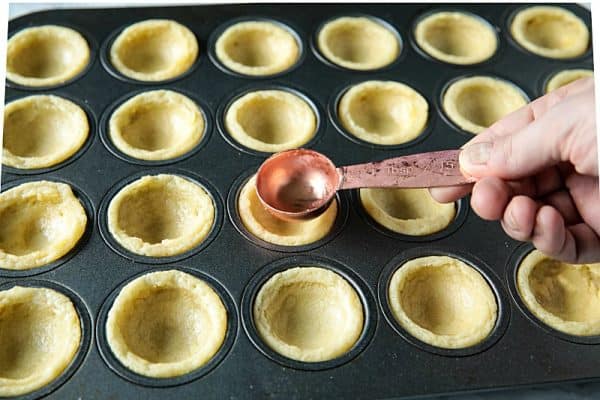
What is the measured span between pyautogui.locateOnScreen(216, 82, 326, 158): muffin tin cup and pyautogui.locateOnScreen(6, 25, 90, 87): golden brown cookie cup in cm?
68

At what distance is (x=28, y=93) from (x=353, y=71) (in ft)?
4.64

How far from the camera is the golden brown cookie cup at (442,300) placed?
7.04ft

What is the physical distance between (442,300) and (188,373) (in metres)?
0.94

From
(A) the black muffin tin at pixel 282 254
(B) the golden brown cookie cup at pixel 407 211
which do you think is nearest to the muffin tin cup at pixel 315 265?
(A) the black muffin tin at pixel 282 254

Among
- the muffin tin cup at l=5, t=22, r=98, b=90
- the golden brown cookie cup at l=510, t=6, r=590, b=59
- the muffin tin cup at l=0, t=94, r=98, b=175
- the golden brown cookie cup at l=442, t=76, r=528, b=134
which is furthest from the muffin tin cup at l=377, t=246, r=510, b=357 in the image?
the muffin tin cup at l=5, t=22, r=98, b=90

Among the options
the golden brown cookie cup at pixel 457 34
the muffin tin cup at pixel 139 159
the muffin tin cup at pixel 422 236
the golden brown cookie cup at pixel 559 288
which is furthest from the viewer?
the golden brown cookie cup at pixel 457 34

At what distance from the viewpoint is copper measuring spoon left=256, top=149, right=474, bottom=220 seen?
7.02ft

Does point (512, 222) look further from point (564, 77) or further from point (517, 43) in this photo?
point (517, 43)

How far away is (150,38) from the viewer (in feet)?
10.0

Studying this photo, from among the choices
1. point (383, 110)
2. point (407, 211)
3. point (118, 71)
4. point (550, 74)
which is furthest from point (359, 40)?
point (118, 71)

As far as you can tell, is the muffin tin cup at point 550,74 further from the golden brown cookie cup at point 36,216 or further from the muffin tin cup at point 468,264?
the golden brown cookie cup at point 36,216

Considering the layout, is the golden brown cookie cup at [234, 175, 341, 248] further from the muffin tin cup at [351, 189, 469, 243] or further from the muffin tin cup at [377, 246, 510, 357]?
the muffin tin cup at [377, 246, 510, 357]

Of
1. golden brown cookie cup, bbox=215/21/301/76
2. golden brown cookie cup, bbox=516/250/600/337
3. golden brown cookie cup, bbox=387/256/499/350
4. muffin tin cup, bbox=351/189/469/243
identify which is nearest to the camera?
golden brown cookie cup, bbox=387/256/499/350

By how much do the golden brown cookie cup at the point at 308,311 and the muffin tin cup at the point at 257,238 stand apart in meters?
0.09
